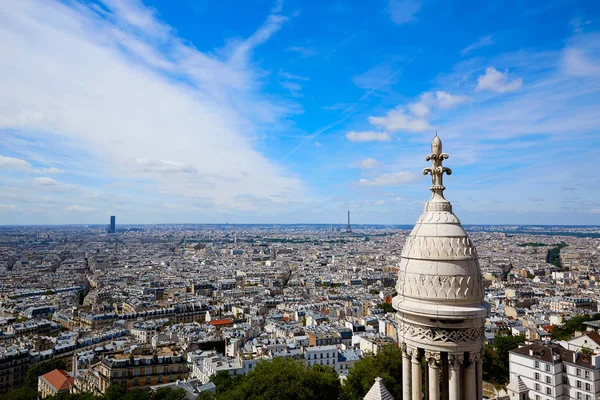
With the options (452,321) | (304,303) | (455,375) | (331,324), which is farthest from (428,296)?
(304,303)

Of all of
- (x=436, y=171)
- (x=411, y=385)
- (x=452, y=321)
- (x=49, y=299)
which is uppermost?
(x=436, y=171)

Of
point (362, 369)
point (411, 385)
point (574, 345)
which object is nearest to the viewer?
point (411, 385)

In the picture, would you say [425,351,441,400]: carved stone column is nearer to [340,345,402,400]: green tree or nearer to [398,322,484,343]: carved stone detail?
[398,322,484,343]: carved stone detail

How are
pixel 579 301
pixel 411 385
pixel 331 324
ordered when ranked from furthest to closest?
pixel 579 301
pixel 331 324
pixel 411 385

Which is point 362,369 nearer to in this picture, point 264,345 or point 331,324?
point 264,345

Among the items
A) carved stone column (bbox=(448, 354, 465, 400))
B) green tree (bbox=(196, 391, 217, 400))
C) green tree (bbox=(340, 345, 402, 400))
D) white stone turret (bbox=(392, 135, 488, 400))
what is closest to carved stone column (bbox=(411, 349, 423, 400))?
white stone turret (bbox=(392, 135, 488, 400))

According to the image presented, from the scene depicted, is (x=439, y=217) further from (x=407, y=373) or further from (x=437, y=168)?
(x=407, y=373)
